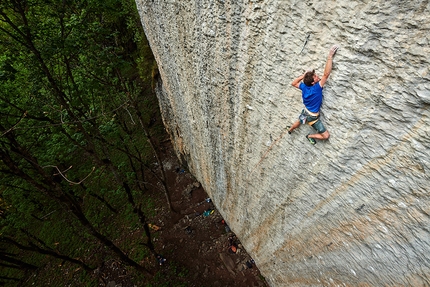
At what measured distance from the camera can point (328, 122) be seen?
99.6 inches

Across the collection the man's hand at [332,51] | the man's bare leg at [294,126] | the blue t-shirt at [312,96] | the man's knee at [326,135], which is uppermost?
the man's hand at [332,51]

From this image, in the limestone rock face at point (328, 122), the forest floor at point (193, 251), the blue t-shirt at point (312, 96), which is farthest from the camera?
the forest floor at point (193, 251)

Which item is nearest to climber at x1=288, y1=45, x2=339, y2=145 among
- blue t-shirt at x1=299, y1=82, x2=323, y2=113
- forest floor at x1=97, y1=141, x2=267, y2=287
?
blue t-shirt at x1=299, y1=82, x2=323, y2=113

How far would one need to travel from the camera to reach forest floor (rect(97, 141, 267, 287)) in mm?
7215

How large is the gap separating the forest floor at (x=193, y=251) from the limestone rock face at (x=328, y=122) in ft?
9.00

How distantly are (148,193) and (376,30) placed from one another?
33.8 ft

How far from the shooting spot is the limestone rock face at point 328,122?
1.87 metres

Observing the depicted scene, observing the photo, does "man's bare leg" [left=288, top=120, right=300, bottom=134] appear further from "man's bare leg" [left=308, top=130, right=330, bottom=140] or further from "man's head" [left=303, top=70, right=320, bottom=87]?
"man's head" [left=303, top=70, right=320, bottom=87]

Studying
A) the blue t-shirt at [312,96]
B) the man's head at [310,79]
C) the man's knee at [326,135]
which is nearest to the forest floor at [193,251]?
the man's knee at [326,135]

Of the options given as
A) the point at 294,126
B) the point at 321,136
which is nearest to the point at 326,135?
the point at 321,136

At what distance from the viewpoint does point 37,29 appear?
5.56m

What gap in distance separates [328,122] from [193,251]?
23.7 feet

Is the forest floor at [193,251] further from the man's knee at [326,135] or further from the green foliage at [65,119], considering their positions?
the man's knee at [326,135]

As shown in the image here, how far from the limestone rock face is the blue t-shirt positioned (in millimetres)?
100
